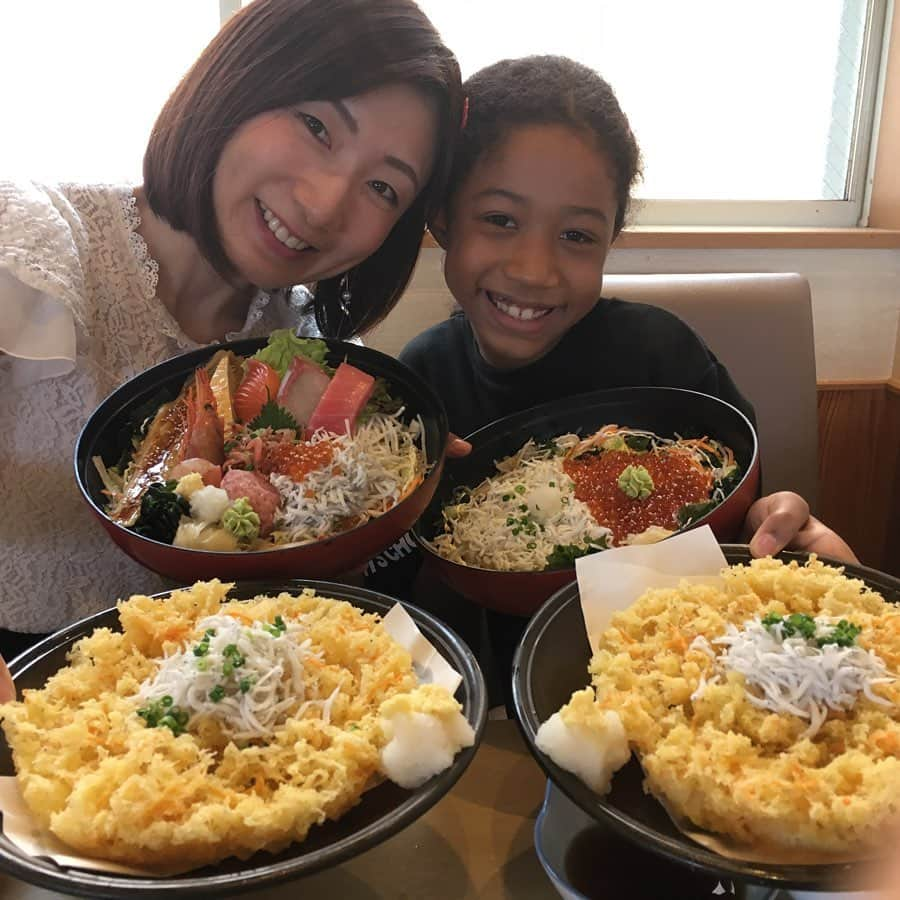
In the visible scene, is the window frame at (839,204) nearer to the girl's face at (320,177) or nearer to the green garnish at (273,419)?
the girl's face at (320,177)

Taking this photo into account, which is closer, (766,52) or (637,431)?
(637,431)

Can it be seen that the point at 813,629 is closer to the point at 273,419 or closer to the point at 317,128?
the point at 273,419

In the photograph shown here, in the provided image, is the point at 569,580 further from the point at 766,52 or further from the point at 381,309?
the point at 766,52

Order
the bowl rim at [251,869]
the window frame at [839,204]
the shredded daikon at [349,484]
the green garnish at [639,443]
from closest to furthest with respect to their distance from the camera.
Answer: the bowl rim at [251,869], the shredded daikon at [349,484], the green garnish at [639,443], the window frame at [839,204]

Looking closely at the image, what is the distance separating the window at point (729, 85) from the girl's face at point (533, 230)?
1.39 meters

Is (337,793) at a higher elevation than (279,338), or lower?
lower

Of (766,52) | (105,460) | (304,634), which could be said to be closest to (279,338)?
(105,460)

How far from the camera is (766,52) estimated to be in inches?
119

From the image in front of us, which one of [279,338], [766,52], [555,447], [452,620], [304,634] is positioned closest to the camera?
[304,634]

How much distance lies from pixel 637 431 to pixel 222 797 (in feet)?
3.40

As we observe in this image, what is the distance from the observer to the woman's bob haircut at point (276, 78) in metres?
1.34

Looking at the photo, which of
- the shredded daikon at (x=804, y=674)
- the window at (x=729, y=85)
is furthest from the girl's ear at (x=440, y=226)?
the window at (x=729, y=85)

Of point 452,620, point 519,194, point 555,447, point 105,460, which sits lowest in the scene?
point 452,620

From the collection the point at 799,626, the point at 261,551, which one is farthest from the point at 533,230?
the point at 799,626
